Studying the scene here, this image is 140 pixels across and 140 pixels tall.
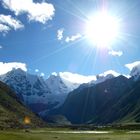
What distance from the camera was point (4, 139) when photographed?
87.9 m

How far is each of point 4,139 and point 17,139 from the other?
4132mm

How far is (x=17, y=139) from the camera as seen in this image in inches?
A: 3580
